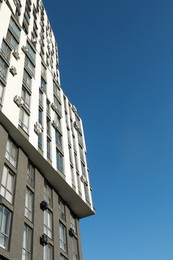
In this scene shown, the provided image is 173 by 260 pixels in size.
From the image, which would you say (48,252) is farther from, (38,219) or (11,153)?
(11,153)

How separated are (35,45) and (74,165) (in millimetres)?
13564

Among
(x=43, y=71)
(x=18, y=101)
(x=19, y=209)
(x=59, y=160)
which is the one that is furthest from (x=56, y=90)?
(x=19, y=209)

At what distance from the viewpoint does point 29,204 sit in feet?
64.2

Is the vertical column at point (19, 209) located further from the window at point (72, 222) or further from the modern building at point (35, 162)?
the window at point (72, 222)

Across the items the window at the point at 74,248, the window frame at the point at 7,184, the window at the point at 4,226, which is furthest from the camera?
the window at the point at 74,248

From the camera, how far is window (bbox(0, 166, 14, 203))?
1728cm

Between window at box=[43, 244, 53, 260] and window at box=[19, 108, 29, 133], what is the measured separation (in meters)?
7.99

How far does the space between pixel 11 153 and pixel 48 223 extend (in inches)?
217

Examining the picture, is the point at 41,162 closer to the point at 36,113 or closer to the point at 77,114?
the point at 36,113

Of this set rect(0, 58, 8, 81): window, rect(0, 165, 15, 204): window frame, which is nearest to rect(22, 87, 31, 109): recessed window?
rect(0, 58, 8, 81): window

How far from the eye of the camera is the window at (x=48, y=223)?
20203 millimetres

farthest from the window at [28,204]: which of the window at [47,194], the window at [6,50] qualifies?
the window at [6,50]

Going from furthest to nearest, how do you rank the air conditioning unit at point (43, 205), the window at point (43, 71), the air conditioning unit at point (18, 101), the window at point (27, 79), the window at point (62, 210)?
the window at point (43, 71) → the window at point (27, 79) → the window at point (62, 210) → the air conditioning unit at point (18, 101) → the air conditioning unit at point (43, 205)

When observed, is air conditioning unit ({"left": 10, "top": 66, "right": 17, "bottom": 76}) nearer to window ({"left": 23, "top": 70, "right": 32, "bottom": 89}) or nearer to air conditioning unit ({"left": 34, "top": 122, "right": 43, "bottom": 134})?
window ({"left": 23, "top": 70, "right": 32, "bottom": 89})
